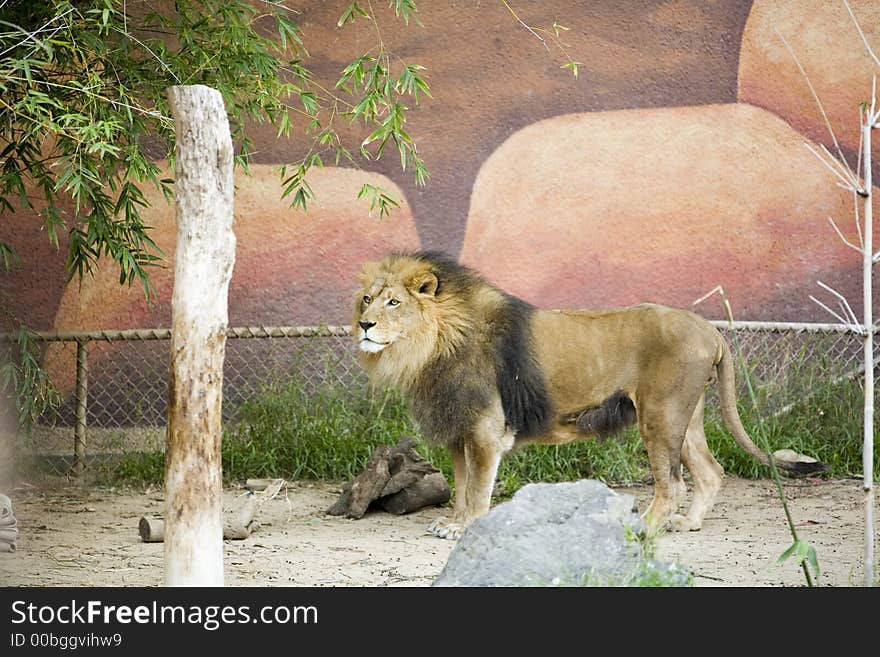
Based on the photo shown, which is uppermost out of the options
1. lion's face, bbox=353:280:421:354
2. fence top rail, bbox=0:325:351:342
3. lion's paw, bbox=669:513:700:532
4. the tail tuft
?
lion's face, bbox=353:280:421:354

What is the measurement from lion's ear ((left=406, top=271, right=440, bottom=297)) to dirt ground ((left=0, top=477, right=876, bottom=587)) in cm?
123

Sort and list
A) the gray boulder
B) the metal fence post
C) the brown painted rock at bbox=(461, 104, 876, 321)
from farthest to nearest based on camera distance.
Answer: the brown painted rock at bbox=(461, 104, 876, 321) < the metal fence post < the gray boulder

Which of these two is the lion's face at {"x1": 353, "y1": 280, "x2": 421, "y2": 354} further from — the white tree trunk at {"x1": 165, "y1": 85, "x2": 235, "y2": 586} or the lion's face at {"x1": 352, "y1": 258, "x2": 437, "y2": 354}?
the white tree trunk at {"x1": 165, "y1": 85, "x2": 235, "y2": 586}

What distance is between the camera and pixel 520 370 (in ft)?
17.9

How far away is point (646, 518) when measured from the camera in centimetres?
541

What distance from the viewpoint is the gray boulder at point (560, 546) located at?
3320 mm

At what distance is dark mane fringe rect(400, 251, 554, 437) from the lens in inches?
215

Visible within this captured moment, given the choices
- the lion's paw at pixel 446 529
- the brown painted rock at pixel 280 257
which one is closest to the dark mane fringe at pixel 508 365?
the lion's paw at pixel 446 529

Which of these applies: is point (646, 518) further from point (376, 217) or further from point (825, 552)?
point (376, 217)

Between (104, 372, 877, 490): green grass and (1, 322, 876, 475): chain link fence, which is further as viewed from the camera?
(1, 322, 876, 475): chain link fence

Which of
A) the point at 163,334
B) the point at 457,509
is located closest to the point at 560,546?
the point at 457,509

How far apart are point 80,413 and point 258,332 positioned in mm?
1197

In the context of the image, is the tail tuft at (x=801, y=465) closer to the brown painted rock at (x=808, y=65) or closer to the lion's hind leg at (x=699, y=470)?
the lion's hind leg at (x=699, y=470)

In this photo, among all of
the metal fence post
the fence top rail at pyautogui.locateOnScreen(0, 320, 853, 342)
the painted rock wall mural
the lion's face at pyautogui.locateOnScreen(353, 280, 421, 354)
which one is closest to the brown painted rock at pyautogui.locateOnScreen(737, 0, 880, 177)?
the painted rock wall mural
